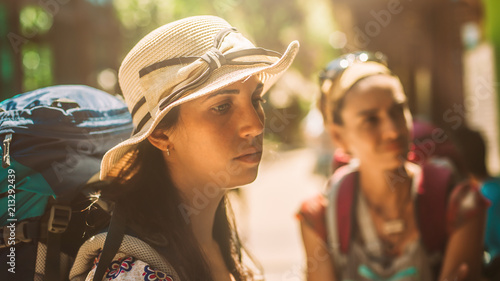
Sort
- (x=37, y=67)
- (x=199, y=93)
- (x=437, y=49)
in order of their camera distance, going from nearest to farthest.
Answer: (x=199, y=93) → (x=37, y=67) → (x=437, y=49)

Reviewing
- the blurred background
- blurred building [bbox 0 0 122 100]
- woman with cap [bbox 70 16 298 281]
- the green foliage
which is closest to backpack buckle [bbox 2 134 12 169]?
woman with cap [bbox 70 16 298 281]

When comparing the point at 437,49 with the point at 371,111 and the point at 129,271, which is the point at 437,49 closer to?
the point at 371,111

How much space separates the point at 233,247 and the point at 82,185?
60 centimetres

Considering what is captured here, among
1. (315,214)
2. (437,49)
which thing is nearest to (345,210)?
(315,214)

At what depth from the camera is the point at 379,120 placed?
87.6 inches

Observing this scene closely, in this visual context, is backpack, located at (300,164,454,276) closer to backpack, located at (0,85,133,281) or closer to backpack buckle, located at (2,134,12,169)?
backpack, located at (0,85,133,281)

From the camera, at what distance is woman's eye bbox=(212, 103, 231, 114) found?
1.48m

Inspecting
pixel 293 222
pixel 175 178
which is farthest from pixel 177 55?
pixel 293 222

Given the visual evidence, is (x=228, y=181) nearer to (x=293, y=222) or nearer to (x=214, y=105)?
(x=214, y=105)

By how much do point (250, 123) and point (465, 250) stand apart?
134cm

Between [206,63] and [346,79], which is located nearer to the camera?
[206,63]

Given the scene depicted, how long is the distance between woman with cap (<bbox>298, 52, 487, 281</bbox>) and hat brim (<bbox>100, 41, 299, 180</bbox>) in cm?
77

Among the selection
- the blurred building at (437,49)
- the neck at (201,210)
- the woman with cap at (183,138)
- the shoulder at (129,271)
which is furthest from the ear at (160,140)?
the blurred building at (437,49)

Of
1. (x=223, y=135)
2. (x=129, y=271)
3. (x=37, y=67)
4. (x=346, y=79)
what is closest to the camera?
(x=129, y=271)
